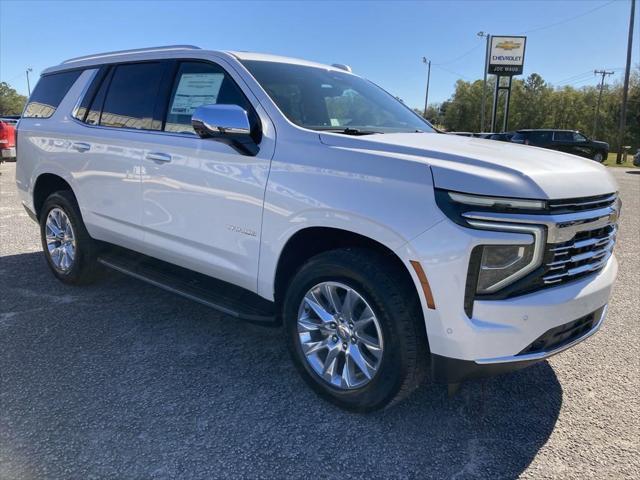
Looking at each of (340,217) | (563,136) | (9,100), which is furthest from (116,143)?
(9,100)

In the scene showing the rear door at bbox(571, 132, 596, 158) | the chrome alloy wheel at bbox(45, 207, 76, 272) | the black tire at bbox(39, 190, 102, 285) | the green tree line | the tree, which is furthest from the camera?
the tree

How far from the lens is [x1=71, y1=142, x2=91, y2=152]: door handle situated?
170 inches

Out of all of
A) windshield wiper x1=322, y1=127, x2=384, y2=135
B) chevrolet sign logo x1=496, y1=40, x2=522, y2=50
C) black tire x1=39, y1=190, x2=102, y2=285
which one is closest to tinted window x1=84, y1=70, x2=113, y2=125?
black tire x1=39, y1=190, x2=102, y2=285

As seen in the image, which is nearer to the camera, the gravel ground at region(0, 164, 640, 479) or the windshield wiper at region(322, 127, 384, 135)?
the gravel ground at region(0, 164, 640, 479)

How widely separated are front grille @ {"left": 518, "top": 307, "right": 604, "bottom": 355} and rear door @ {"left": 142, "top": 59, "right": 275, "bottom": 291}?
5.27 ft

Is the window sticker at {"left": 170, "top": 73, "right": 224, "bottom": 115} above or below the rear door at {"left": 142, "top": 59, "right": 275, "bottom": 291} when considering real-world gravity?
above

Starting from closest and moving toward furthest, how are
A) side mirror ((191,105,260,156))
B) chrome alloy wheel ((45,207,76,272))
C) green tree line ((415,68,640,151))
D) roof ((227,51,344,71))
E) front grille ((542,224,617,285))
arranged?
1. front grille ((542,224,617,285))
2. side mirror ((191,105,260,156))
3. roof ((227,51,344,71))
4. chrome alloy wheel ((45,207,76,272))
5. green tree line ((415,68,640,151))

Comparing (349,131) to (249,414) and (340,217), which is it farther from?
(249,414)

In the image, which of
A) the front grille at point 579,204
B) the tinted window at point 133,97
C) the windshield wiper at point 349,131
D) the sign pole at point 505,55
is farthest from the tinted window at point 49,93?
the sign pole at point 505,55

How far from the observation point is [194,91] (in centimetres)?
365

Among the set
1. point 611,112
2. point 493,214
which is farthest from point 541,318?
point 611,112

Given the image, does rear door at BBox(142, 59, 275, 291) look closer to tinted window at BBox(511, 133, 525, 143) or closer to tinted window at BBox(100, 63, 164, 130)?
tinted window at BBox(100, 63, 164, 130)

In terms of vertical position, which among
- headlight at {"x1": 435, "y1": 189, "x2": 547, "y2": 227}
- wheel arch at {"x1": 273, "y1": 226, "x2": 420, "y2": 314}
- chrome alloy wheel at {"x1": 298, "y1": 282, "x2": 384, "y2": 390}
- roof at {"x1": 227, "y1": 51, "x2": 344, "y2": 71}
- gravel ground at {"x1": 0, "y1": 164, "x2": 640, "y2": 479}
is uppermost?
roof at {"x1": 227, "y1": 51, "x2": 344, "y2": 71}

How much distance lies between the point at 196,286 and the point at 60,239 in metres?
2.09
